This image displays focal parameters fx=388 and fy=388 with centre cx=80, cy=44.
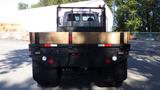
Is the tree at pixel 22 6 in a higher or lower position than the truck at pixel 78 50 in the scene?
higher

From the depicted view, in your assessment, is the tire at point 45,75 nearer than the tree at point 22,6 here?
Yes

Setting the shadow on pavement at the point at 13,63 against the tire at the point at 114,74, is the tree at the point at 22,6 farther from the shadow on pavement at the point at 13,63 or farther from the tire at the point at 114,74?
the tire at the point at 114,74

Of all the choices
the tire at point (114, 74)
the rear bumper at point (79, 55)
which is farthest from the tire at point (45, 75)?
the tire at point (114, 74)

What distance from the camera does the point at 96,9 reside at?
603 inches

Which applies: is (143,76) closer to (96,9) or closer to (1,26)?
(96,9)

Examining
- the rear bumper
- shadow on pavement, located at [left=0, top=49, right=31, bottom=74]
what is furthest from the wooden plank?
shadow on pavement, located at [left=0, top=49, right=31, bottom=74]

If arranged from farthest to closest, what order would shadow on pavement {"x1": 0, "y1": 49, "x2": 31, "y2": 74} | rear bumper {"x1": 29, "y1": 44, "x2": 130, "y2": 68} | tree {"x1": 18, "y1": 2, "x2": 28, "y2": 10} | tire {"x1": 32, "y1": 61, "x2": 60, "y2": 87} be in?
tree {"x1": 18, "y1": 2, "x2": 28, "y2": 10} → shadow on pavement {"x1": 0, "y1": 49, "x2": 31, "y2": 74} → tire {"x1": 32, "y1": 61, "x2": 60, "y2": 87} → rear bumper {"x1": 29, "y1": 44, "x2": 130, "y2": 68}

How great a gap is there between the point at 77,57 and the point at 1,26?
194 feet

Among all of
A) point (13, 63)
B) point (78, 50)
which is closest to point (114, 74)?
point (78, 50)

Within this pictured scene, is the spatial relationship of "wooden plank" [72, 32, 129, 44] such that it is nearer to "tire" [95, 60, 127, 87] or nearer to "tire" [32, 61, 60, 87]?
"tire" [95, 60, 127, 87]

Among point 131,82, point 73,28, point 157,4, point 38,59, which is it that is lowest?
point 131,82

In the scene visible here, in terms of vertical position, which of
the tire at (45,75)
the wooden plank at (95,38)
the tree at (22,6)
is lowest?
the tire at (45,75)

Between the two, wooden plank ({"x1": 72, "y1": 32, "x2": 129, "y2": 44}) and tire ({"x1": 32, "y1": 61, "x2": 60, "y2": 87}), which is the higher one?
wooden plank ({"x1": 72, "y1": 32, "x2": 129, "y2": 44})

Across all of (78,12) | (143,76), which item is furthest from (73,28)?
(143,76)
